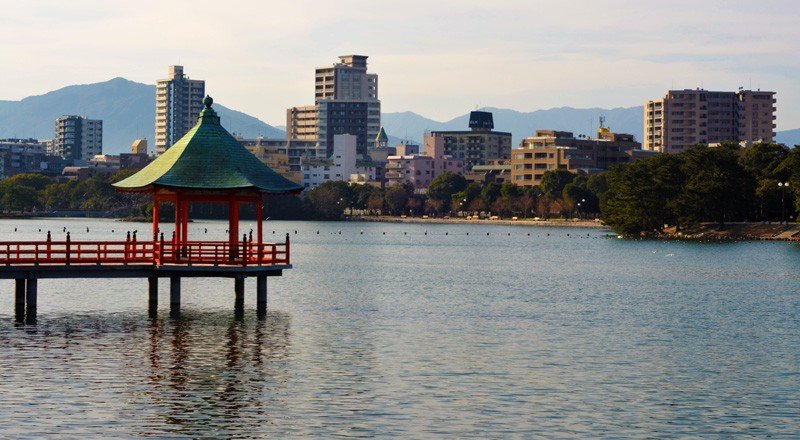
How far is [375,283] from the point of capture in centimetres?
8588

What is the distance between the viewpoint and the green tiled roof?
5688 centimetres

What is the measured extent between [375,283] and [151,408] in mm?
Answer: 50831

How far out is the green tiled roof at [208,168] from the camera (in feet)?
187

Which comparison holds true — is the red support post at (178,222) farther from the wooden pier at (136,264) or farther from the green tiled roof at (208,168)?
the green tiled roof at (208,168)

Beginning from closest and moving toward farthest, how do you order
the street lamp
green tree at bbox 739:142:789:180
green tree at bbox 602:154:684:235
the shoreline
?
the street lamp
the shoreline
green tree at bbox 602:154:684:235
green tree at bbox 739:142:789:180

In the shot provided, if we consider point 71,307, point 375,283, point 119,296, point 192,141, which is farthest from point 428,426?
point 375,283

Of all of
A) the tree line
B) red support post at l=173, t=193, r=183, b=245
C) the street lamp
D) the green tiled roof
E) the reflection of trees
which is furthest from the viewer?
the tree line

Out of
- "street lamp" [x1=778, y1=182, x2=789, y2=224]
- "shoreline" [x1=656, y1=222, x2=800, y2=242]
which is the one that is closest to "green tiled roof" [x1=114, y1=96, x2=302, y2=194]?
"street lamp" [x1=778, y1=182, x2=789, y2=224]

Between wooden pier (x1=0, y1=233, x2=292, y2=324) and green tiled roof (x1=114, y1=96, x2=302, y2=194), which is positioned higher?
green tiled roof (x1=114, y1=96, x2=302, y2=194)

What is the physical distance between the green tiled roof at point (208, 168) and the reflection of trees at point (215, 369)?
596 cm

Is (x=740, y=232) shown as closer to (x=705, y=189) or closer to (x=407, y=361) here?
(x=705, y=189)

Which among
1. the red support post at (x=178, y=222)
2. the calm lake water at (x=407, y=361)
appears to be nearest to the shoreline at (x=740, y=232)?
the calm lake water at (x=407, y=361)

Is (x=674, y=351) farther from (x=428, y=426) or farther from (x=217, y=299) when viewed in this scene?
(x=217, y=299)

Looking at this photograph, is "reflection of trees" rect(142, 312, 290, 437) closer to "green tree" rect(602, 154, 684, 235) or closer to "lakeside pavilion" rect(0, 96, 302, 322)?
"lakeside pavilion" rect(0, 96, 302, 322)
